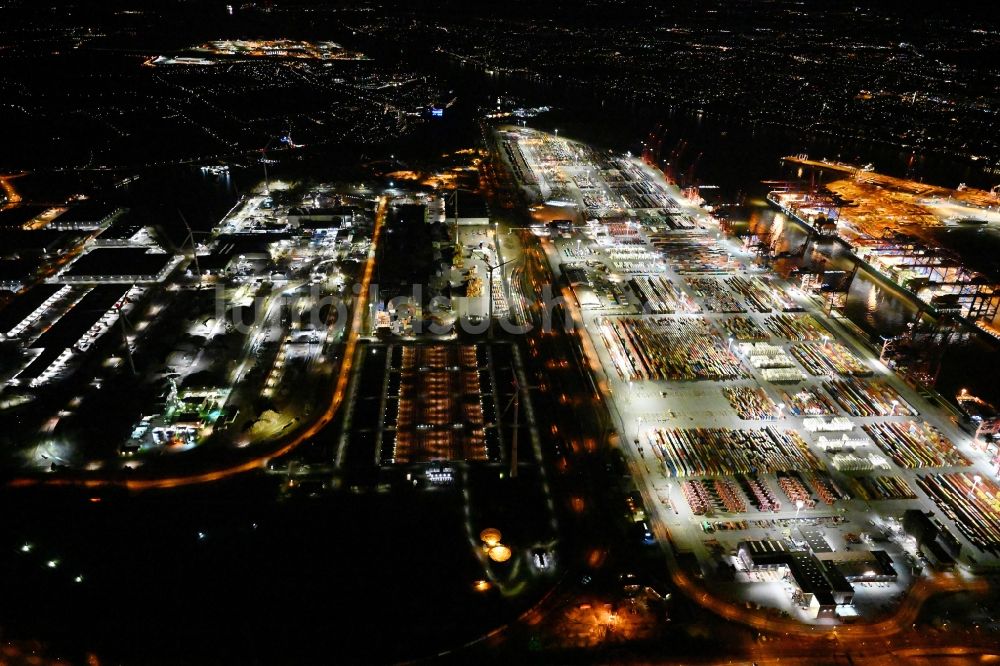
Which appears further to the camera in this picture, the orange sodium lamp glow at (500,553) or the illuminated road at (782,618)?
the orange sodium lamp glow at (500,553)

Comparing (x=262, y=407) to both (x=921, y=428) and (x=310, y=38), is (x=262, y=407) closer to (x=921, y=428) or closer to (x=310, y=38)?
(x=921, y=428)

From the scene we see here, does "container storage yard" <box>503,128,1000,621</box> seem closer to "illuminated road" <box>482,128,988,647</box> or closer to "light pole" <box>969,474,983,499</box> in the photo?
"light pole" <box>969,474,983,499</box>

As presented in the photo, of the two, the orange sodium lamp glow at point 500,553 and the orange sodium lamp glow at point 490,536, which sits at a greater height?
the orange sodium lamp glow at point 490,536

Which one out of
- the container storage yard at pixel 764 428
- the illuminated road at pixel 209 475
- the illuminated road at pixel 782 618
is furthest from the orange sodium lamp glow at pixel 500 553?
the illuminated road at pixel 209 475

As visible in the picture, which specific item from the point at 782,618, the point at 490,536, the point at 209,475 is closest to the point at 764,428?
the point at 782,618

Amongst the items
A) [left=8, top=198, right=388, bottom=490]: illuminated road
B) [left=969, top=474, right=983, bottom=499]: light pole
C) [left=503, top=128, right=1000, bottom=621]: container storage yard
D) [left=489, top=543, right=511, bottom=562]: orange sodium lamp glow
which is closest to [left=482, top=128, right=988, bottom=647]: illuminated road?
[left=503, top=128, right=1000, bottom=621]: container storage yard

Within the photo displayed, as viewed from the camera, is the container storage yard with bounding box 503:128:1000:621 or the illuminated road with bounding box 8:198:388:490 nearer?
the container storage yard with bounding box 503:128:1000:621

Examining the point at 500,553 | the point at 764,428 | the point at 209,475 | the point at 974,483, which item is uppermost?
the point at 974,483

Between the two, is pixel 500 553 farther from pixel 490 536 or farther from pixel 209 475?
pixel 209 475

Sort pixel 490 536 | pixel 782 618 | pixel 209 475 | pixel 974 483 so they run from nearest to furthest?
1. pixel 782 618
2. pixel 490 536
3. pixel 209 475
4. pixel 974 483

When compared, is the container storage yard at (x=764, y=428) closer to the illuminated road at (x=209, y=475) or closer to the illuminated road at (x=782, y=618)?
the illuminated road at (x=782, y=618)

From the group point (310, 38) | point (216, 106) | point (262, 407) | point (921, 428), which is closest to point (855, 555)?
point (921, 428)
